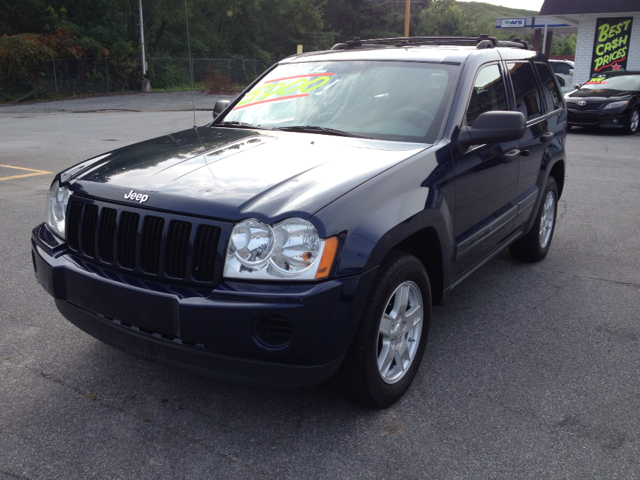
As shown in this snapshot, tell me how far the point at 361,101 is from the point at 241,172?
1.22 meters

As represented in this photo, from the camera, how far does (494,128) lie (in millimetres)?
3453

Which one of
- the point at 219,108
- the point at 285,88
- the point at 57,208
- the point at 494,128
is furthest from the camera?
the point at 219,108

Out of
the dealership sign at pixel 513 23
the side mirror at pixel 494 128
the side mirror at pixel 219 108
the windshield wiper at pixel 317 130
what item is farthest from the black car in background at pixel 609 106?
the dealership sign at pixel 513 23

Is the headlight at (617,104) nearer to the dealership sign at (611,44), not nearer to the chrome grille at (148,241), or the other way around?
the dealership sign at (611,44)

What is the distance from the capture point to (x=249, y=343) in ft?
8.07

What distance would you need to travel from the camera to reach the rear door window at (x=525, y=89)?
179 inches

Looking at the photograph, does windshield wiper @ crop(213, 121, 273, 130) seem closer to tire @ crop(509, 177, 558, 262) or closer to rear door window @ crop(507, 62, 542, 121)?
rear door window @ crop(507, 62, 542, 121)

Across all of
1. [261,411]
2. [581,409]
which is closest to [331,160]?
[261,411]

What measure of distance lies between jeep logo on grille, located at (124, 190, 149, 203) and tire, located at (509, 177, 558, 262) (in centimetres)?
347

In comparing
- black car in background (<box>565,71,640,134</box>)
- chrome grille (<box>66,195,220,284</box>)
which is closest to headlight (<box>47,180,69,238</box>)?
chrome grille (<box>66,195,220,284</box>)

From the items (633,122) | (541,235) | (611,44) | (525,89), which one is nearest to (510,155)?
(525,89)

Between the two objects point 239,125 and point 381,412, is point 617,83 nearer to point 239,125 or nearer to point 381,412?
point 239,125

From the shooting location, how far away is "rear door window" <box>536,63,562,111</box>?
17.0 feet

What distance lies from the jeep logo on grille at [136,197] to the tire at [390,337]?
109 cm
